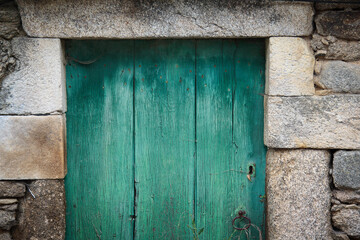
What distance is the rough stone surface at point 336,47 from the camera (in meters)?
2.13

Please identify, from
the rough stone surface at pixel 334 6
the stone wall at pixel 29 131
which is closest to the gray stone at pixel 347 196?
the rough stone surface at pixel 334 6

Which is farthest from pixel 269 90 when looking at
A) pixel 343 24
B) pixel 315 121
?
pixel 343 24

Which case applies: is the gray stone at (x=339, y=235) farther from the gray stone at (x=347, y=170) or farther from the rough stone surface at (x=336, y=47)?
the rough stone surface at (x=336, y=47)

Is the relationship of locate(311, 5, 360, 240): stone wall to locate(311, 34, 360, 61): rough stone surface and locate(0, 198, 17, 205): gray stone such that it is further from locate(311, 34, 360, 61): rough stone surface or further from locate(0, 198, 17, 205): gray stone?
locate(0, 198, 17, 205): gray stone

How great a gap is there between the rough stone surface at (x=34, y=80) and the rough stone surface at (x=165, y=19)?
85 mm

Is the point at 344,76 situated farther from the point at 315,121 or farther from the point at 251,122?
the point at 251,122

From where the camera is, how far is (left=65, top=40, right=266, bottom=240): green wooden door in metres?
2.35

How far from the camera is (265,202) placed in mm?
2383

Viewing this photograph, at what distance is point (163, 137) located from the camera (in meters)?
2.38

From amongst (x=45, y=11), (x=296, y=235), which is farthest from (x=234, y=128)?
(x=45, y=11)

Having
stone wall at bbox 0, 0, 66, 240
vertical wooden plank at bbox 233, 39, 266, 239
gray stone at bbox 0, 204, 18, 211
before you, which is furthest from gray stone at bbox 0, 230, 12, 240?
vertical wooden plank at bbox 233, 39, 266, 239

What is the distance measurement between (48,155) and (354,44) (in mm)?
1987

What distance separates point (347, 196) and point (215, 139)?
34.7 inches

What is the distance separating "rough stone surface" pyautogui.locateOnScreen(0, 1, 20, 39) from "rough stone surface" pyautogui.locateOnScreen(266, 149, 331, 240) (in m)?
1.79
